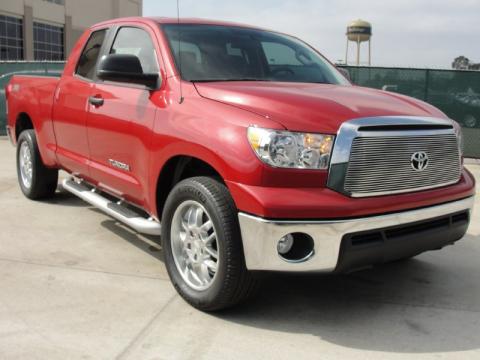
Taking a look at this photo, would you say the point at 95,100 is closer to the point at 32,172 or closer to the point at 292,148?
the point at 32,172

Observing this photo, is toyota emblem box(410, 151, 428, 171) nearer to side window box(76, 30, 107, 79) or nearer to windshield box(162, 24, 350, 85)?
windshield box(162, 24, 350, 85)

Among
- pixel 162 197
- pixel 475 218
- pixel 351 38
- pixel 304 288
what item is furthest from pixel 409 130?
pixel 351 38

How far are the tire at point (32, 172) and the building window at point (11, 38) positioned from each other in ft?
119

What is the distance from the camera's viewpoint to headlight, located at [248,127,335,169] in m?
3.15

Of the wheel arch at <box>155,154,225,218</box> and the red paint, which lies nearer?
the red paint

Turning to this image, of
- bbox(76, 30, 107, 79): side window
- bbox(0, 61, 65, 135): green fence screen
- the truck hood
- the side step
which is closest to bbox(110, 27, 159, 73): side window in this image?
bbox(76, 30, 107, 79): side window

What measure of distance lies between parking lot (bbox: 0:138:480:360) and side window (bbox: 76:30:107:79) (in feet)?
4.94

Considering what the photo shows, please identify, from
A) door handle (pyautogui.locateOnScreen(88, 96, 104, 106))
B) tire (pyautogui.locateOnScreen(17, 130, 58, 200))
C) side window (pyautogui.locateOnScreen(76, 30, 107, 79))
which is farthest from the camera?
tire (pyautogui.locateOnScreen(17, 130, 58, 200))

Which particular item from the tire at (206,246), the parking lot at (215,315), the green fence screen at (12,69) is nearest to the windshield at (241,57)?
the tire at (206,246)

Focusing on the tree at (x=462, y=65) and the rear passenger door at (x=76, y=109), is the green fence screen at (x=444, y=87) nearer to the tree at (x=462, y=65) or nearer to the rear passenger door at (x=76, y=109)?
the tree at (x=462, y=65)

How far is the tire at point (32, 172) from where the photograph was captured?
6273 millimetres

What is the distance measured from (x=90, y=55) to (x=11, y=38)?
39386 millimetres

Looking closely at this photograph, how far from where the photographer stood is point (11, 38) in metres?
40.8

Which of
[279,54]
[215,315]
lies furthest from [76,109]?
[215,315]
